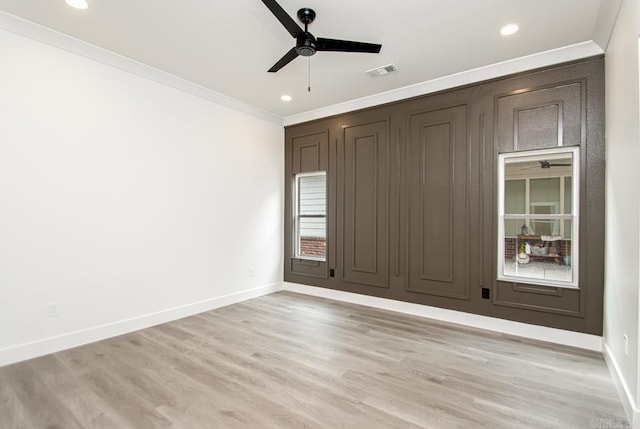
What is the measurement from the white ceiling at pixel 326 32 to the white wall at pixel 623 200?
1.84 ft

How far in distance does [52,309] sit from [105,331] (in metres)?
0.55

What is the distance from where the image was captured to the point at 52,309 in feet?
9.68

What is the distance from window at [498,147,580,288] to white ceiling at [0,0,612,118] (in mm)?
1195

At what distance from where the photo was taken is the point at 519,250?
3557 millimetres

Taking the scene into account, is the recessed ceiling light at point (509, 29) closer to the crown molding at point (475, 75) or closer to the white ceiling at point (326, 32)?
the white ceiling at point (326, 32)

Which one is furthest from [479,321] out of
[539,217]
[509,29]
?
[509,29]

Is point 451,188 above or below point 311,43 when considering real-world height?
below

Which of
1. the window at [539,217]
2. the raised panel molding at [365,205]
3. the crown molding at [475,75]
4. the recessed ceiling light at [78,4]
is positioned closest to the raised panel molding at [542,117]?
the window at [539,217]

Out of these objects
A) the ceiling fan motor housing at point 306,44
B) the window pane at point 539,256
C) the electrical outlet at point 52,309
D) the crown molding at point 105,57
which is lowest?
the electrical outlet at point 52,309

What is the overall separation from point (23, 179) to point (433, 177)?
4.35 meters

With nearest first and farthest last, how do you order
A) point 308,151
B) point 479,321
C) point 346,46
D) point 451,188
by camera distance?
point 346,46 < point 479,321 < point 451,188 < point 308,151

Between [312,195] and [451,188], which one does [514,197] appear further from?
[312,195]

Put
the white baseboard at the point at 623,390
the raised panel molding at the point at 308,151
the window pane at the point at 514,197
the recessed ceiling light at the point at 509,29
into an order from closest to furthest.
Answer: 1. the white baseboard at the point at 623,390
2. the recessed ceiling light at the point at 509,29
3. the window pane at the point at 514,197
4. the raised panel molding at the point at 308,151

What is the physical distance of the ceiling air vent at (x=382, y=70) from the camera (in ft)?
11.9
